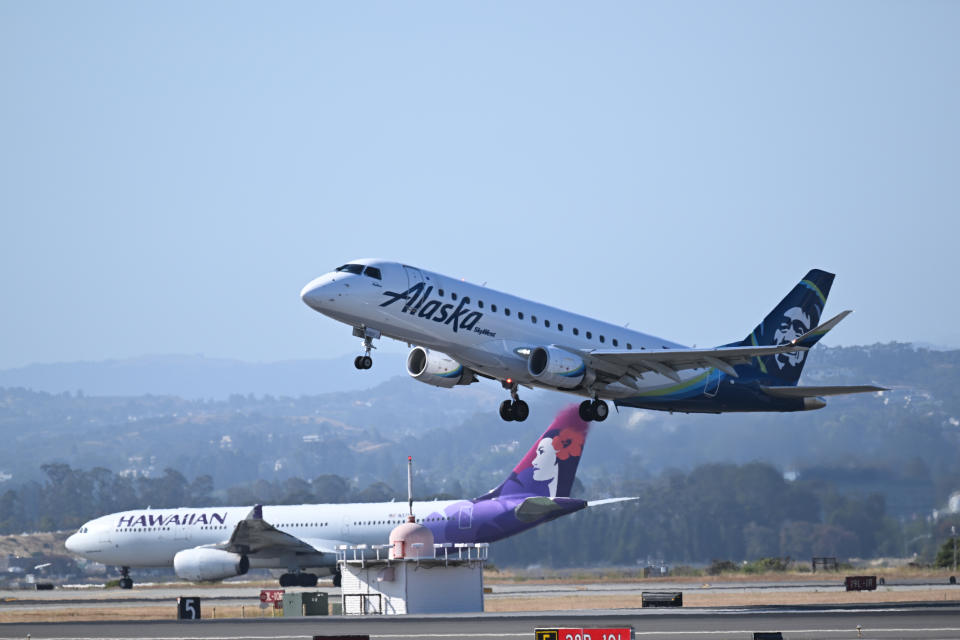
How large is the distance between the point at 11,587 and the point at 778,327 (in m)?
61.6

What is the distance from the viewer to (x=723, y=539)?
101m

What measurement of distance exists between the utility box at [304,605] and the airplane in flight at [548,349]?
1025 centimetres

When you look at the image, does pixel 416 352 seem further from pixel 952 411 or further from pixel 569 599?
pixel 952 411

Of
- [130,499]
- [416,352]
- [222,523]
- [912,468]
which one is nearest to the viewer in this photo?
[416,352]

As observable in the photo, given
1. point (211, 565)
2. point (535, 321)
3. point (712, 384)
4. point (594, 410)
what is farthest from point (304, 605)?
point (211, 565)

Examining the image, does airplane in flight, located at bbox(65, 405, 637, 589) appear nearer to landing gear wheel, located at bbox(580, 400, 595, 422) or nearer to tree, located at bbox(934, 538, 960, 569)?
landing gear wheel, located at bbox(580, 400, 595, 422)

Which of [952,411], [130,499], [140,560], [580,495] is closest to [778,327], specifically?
[140,560]

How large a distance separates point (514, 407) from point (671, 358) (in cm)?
570

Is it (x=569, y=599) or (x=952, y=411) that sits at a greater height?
(x=952, y=411)

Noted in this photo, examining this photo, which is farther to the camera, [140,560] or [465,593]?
[140,560]

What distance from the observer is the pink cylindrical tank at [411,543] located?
2144 inches

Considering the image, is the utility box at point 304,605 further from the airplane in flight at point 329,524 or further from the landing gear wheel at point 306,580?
the landing gear wheel at point 306,580

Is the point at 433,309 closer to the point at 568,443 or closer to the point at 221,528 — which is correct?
the point at 568,443

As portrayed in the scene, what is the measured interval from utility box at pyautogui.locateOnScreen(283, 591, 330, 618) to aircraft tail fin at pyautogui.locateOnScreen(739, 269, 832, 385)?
18.7 meters
